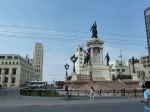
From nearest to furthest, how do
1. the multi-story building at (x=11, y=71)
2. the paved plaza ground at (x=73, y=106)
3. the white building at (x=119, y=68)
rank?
the paved plaza ground at (x=73, y=106)
the white building at (x=119, y=68)
the multi-story building at (x=11, y=71)

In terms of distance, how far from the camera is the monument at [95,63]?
3641 cm

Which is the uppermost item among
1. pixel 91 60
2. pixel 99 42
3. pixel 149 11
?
pixel 149 11

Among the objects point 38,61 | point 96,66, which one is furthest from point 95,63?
point 38,61

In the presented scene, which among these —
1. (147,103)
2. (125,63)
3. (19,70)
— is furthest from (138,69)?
(147,103)

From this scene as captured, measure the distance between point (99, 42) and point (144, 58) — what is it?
92330 millimetres

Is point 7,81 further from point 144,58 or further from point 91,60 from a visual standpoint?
A: point 144,58

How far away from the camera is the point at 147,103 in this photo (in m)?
5.04

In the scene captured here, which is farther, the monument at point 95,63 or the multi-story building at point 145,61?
the multi-story building at point 145,61

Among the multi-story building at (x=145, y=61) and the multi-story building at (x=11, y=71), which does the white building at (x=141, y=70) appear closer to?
the multi-story building at (x=145, y=61)

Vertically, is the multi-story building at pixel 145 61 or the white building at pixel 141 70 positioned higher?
the multi-story building at pixel 145 61

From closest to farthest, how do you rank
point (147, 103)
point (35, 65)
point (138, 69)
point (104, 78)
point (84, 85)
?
point (147, 103), point (84, 85), point (104, 78), point (138, 69), point (35, 65)

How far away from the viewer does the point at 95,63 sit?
123 ft

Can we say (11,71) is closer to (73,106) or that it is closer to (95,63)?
A: (95,63)

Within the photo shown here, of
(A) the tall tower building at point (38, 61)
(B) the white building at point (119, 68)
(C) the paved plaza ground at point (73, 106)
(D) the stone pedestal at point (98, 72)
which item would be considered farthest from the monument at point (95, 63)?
(A) the tall tower building at point (38, 61)
